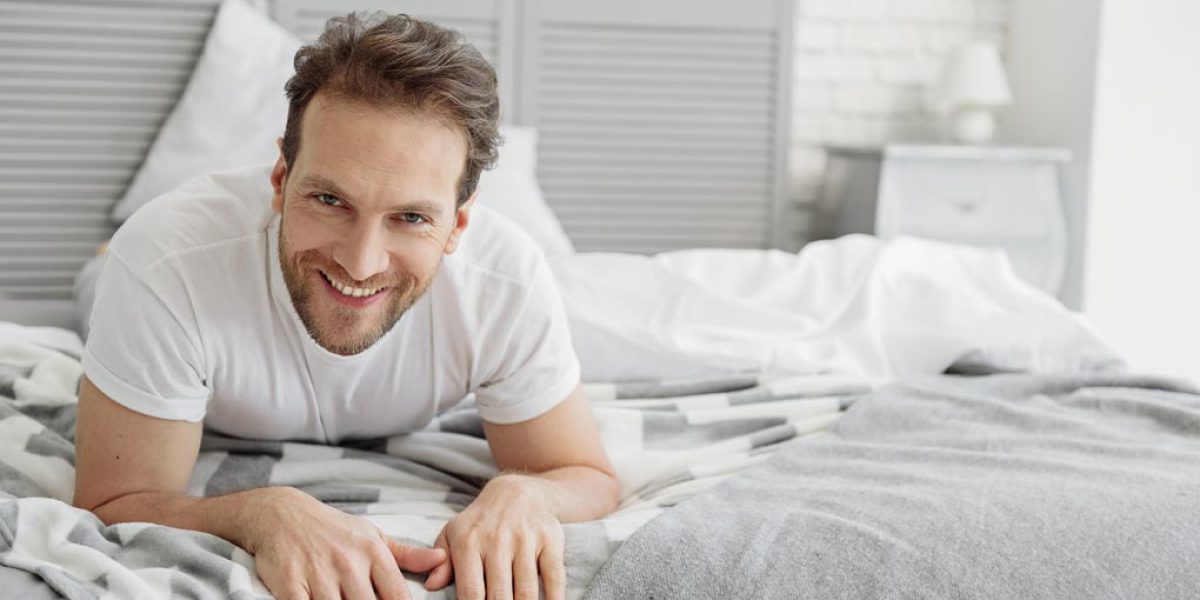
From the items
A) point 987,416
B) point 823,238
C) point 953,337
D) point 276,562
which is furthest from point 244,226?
point 823,238

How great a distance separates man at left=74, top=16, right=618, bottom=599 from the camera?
1185 millimetres

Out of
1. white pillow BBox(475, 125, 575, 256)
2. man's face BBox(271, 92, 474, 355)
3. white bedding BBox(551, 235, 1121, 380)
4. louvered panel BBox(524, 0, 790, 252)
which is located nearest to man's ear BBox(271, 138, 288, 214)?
man's face BBox(271, 92, 474, 355)

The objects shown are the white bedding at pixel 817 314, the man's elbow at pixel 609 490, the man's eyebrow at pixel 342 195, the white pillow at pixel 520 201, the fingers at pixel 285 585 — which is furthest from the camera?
the white pillow at pixel 520 201

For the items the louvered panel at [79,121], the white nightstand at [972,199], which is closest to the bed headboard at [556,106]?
the louvered panel at [79,121]

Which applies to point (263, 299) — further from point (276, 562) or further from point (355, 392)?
point (276, 562)

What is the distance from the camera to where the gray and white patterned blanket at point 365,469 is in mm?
1121

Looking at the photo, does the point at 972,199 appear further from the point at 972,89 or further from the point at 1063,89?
the point at 1063,89

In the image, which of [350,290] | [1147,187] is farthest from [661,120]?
[350,290]

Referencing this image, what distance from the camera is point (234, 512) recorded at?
3.98 feet

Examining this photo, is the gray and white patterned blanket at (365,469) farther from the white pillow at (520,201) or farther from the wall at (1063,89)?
the wall at (1063,89)

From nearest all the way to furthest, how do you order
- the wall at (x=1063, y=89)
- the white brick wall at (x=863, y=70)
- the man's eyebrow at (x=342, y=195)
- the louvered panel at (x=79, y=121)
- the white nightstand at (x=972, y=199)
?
the man's eyebrow at (x=342, y=195)
the louvered panel at (x=79, y=121)
the white nightstand at (x=972, y=199)
the wall at (x=1063, y=89)
the white brick wall at (x=863, y=70)

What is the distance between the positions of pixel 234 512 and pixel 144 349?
0.20 metres

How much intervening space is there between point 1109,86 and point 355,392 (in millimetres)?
2745

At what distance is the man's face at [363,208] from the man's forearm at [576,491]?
236mm
